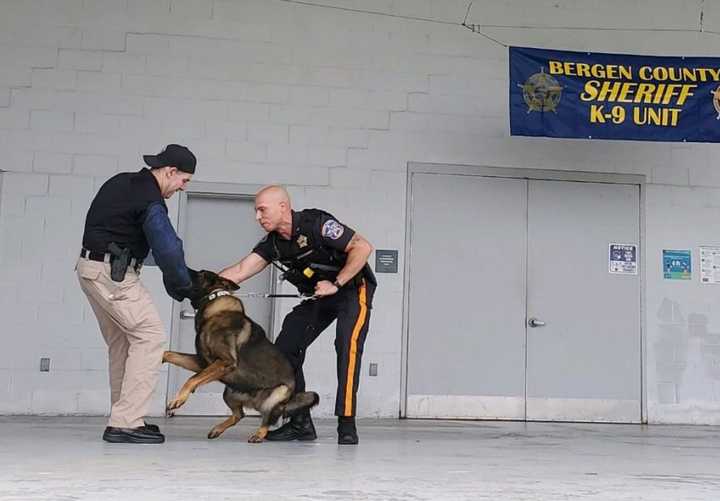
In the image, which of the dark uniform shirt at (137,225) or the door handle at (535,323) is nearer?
the dark uniform shirt at (137,225)

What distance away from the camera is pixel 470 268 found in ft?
27.8

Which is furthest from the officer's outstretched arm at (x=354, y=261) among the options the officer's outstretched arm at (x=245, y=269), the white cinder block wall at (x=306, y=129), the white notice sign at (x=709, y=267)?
the white notice sign at (x=709, y=267)

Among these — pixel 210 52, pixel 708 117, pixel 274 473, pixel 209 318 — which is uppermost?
pixel 210 52

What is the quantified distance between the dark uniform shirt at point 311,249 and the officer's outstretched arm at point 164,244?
702 mm

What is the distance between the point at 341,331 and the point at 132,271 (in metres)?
1.28

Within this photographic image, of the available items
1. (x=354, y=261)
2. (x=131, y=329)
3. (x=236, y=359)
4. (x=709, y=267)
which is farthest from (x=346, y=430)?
(x=709, y=267)

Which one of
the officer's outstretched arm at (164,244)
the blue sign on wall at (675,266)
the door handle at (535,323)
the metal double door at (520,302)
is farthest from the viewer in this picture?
the blue sign on wall at (675,266)

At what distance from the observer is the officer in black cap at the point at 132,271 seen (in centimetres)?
500

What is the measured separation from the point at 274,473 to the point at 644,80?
17.9 feet

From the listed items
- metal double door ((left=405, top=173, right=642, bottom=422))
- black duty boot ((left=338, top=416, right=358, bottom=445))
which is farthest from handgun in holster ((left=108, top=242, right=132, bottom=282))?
metal double door ((left=405, top=173, right=642, bottom=422))

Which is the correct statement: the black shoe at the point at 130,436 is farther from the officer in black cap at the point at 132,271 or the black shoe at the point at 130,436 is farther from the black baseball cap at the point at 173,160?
the black baseball cap at the point at 173,160

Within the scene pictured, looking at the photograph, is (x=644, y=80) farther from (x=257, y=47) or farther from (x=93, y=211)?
(x=93, y=211)

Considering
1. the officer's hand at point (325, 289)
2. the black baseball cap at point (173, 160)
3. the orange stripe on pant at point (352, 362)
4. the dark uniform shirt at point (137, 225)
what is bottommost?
the orange stripe on pant at point (352, 362)

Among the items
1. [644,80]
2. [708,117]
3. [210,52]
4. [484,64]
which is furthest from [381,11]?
[708,117]
